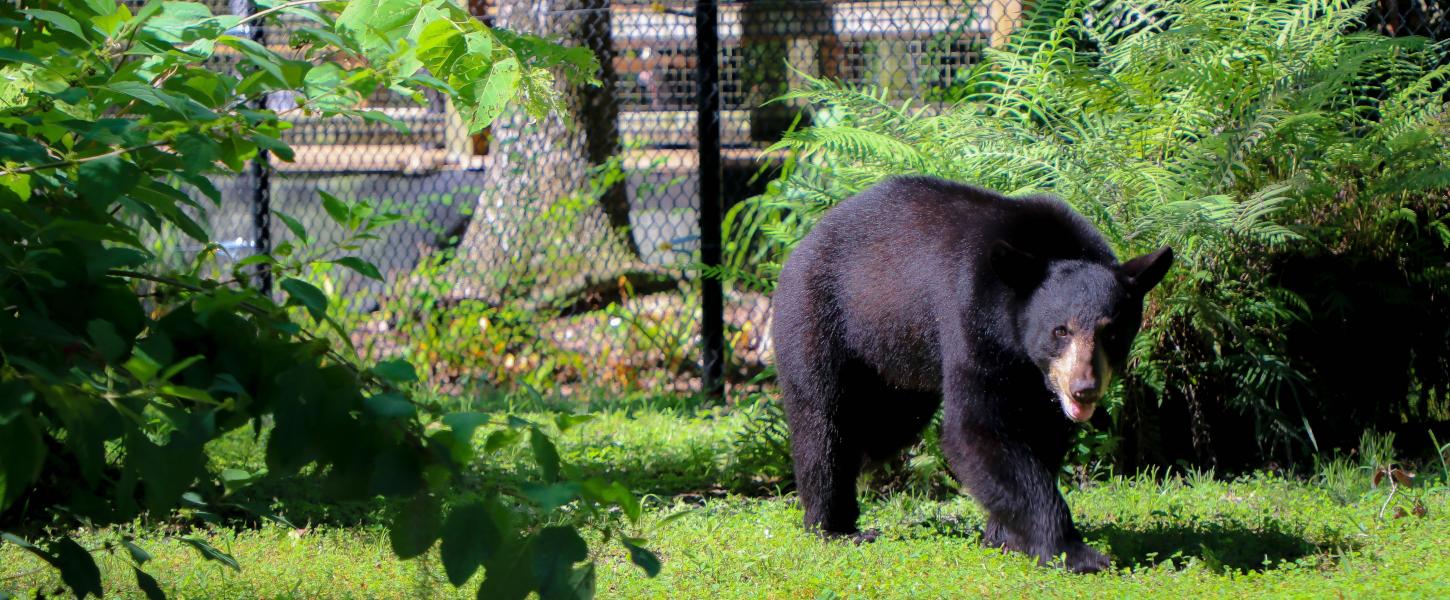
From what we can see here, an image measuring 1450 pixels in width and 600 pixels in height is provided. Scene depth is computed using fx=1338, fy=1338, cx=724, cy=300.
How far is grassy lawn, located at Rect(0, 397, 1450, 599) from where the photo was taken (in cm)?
397

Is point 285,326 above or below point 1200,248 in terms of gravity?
above

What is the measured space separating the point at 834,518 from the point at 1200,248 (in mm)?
1883

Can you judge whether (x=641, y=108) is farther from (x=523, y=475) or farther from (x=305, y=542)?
(x=305, y=542)

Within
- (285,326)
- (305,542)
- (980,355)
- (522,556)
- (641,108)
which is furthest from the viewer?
(641,108)

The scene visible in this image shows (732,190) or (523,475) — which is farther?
(732,190)

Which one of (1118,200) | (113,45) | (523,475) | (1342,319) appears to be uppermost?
(113,45)

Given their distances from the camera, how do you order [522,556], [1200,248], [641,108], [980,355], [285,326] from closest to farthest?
[522,556]
[285,326]
[980,355]
[1200,248]
[641,108]

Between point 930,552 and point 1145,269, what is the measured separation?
119 cm

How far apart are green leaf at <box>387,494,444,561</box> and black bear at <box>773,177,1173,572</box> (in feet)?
8.28

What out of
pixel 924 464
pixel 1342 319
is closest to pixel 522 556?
pixel 924 464

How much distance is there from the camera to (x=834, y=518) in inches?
187

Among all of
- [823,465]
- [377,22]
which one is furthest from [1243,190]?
[377,22]

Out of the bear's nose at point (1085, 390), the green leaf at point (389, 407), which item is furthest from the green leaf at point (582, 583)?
the bear's nose at point (1085, 390)

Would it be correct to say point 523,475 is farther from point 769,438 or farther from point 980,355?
point 980,355
